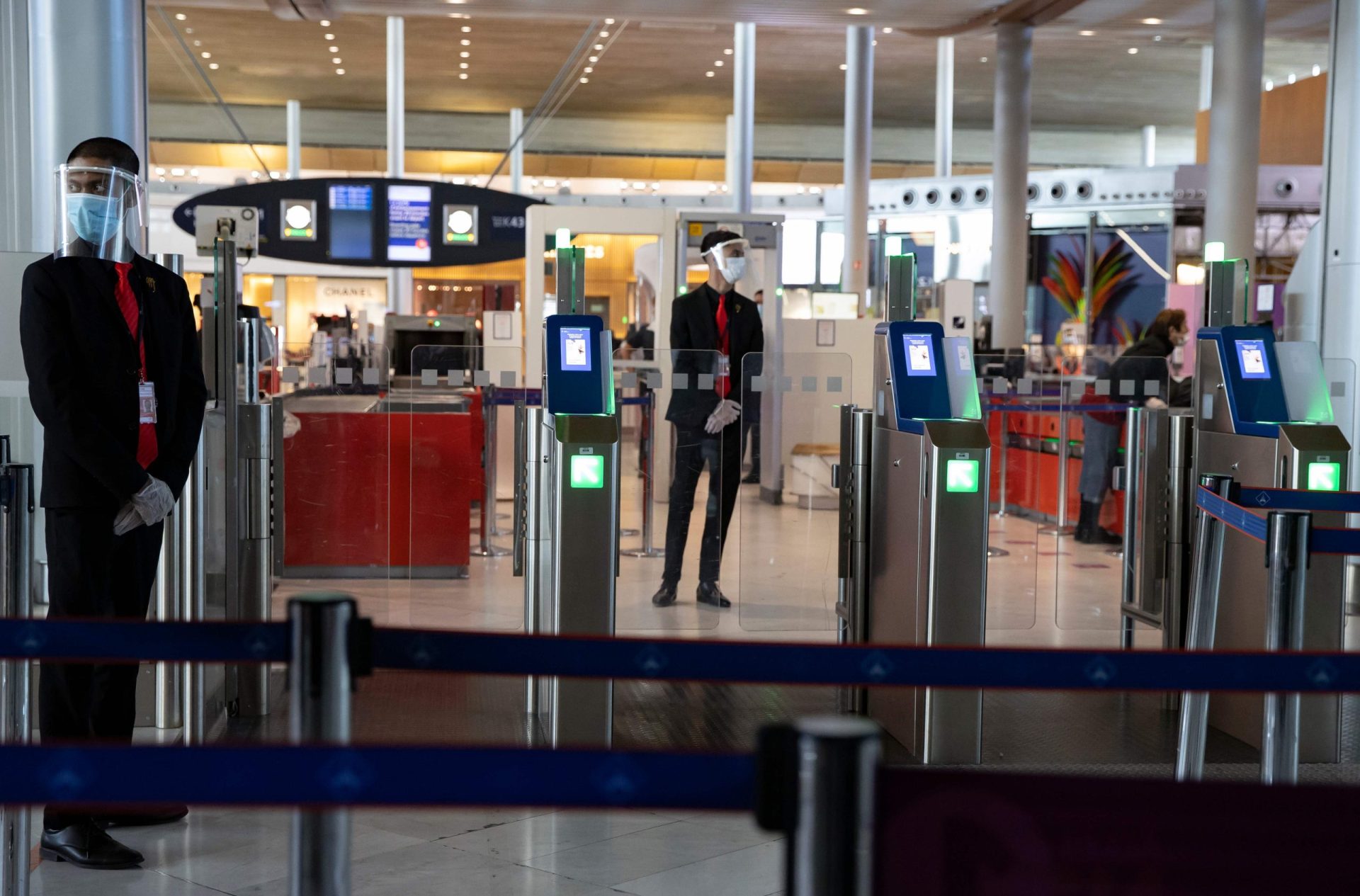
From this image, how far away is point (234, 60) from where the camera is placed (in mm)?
20719

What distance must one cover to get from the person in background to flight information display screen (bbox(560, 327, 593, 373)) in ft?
8.79

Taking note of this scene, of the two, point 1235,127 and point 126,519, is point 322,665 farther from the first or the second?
point 1235,127

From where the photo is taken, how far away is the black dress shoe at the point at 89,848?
3.13 m

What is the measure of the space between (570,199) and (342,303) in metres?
4.35

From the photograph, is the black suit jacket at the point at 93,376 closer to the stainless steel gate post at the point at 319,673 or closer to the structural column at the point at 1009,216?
the stainless steel gate post at the point at 319,673

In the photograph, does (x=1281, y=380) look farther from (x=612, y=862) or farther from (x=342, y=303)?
(x=342, y=303)

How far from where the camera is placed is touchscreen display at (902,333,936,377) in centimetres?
432

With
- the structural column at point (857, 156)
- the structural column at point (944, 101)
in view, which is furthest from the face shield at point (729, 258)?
the structural column at point (944, 101)

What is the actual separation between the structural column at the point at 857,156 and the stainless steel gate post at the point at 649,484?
9134mm

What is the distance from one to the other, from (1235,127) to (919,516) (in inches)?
332

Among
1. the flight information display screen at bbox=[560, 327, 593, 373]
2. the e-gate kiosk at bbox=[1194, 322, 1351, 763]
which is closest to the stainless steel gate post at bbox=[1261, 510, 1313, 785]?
the e-gate kiosk at bbox=[1194, 322, 1351, 763]

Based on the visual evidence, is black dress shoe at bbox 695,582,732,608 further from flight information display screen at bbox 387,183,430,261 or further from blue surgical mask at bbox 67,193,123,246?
flight information display screen at bbox 387,183,430,261

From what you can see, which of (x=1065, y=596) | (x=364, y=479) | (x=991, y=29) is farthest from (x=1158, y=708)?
(x=991, y=29)

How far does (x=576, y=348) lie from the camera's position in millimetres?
4195
